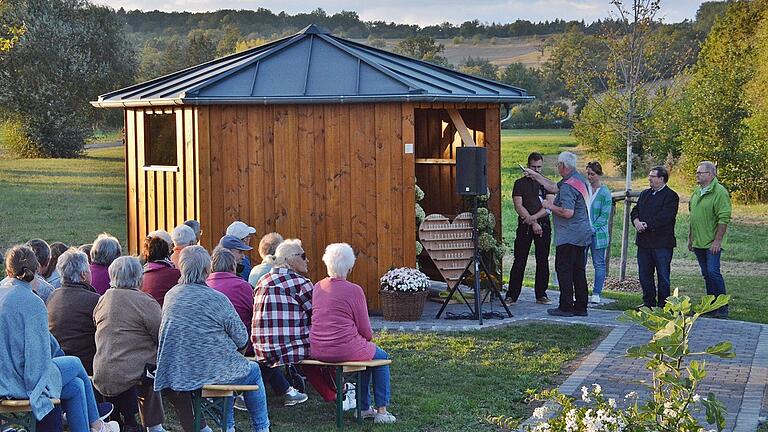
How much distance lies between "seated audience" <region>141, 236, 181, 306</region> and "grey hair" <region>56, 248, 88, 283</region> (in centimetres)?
87

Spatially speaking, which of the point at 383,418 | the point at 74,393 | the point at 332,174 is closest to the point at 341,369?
the point at 383,418

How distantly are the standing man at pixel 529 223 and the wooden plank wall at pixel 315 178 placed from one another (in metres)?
1.45

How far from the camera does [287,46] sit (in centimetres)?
1270

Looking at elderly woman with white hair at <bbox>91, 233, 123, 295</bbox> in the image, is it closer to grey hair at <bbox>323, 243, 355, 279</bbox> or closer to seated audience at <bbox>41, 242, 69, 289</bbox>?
seated audience at <bbox>41, 242, 69, 289</bbox>

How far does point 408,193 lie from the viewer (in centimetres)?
1153

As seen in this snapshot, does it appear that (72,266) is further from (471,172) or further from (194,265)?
(471,172)

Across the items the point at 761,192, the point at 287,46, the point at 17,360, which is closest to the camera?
the point at 17,360

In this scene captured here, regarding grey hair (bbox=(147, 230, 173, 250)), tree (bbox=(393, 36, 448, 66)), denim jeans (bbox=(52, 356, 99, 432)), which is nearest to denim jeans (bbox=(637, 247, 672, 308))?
grey hair (bbox=(147, 230, 173, 250))

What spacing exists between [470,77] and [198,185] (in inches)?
149

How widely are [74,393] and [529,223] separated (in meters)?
6.98

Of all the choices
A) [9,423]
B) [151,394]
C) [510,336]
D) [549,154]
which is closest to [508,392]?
[510,336]

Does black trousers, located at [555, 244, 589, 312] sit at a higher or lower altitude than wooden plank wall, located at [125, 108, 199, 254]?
lower

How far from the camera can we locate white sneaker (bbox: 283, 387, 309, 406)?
7.77 m

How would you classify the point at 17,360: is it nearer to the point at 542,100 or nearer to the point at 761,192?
the point at 761,192
